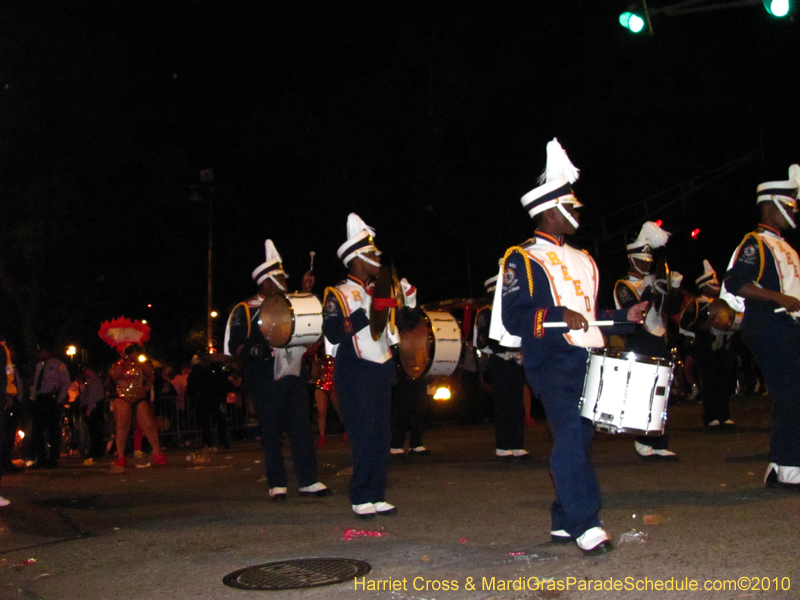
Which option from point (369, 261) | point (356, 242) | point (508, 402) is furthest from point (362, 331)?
point (508, 402)

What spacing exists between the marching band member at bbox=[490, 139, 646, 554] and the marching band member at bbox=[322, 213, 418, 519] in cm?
162

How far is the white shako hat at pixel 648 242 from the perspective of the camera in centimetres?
888

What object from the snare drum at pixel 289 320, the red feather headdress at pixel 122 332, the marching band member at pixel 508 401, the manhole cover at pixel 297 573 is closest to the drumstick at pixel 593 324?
the manhole cover at pixel 297 573

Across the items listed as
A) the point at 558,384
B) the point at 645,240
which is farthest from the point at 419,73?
the point at 558,384

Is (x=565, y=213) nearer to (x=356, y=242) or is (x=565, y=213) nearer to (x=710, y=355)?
(x=356, y=242)

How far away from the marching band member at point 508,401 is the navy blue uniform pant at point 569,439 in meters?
4.64

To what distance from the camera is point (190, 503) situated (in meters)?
8.16

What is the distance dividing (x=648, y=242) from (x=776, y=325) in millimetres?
2521

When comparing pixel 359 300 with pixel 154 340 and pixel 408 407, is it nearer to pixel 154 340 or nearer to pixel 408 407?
pixel 408 407

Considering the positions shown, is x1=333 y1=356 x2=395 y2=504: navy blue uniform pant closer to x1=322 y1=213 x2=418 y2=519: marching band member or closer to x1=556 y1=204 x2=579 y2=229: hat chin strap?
x1=322 y1=213 x2=418 y2=519: marching band member

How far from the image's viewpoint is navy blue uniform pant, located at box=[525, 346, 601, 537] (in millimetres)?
5090

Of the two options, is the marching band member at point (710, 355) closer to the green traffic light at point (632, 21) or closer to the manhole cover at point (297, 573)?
the green traffic light at point (632, 21)

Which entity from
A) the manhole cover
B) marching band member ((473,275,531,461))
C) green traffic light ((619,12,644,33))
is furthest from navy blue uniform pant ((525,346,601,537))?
green traffic light ((619,12,644,33))

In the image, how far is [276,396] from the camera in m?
8.20
